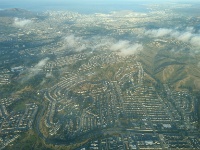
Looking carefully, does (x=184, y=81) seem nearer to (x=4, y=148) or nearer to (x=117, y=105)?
(x=117, y=105)

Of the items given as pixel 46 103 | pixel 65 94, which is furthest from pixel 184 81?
pixel 46 103

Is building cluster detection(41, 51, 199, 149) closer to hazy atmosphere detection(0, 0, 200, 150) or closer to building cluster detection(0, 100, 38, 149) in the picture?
hazy atmosphere detection(0, 0, 200, 150)

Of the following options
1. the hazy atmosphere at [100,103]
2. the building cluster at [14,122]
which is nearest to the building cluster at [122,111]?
the hazy atmosphere at [100,103]

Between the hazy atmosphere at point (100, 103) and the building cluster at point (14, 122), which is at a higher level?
the hazy atmosphere at point (100, 103)

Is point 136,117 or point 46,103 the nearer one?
point 136,117

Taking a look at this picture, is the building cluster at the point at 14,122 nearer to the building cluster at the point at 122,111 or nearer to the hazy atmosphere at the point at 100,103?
the hazy atmosphere at the point at 100,103

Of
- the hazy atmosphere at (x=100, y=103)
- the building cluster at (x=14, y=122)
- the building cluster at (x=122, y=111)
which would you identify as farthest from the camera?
the building cluster at (x=14, y=122)

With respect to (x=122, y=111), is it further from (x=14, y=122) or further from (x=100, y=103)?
(x=14, y=122)

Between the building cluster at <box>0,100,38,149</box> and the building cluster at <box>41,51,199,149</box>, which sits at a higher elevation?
the building cluster at <box>41,51,199,149</box>

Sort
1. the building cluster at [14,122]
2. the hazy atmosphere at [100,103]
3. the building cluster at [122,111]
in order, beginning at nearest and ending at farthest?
the hazy atmosphere at [100,103] → the building cluster at [122,111] → the building cluster at [14,122]

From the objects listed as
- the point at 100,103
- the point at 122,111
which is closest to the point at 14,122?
the point at 100,103

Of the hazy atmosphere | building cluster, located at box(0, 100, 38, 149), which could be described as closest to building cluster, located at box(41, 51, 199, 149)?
the hazy atmosphere
